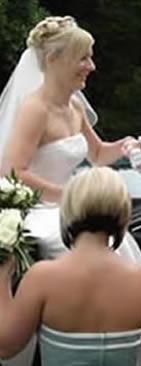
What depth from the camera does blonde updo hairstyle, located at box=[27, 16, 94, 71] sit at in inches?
188

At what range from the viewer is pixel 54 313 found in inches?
140

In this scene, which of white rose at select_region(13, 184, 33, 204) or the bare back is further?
white rose at select_region(13, 184, 33, 204)

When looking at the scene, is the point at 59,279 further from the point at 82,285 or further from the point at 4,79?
the point at 4,79

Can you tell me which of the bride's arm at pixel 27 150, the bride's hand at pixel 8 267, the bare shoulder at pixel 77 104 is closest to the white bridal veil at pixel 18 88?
the bare shoulder at pixel 77 104

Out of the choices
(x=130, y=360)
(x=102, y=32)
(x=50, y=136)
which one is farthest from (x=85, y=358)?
(x=102, y=32)

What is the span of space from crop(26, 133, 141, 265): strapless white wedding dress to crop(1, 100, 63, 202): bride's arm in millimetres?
60

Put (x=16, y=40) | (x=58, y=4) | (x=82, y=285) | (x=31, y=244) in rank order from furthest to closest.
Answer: (x=58, y=4), (x=16, y=40), (x=31, y=244), (x=82, y=285)

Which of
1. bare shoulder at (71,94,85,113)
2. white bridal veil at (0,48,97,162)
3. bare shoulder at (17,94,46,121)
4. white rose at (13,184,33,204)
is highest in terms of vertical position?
white rose at (13,184,33,204)

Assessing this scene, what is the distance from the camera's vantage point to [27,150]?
15.5 feet

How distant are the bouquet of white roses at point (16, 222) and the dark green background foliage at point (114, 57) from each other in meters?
6.51

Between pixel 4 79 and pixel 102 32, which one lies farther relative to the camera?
pixel 102 32

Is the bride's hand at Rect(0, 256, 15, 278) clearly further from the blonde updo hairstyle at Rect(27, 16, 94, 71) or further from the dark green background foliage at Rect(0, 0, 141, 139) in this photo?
the dark green background foliage at Rect(0, 0, 141, 139)

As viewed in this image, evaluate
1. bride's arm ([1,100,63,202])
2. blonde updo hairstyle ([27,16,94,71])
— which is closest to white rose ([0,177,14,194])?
bride's arm ([1,100,63,202])

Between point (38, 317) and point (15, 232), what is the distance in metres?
0.40
